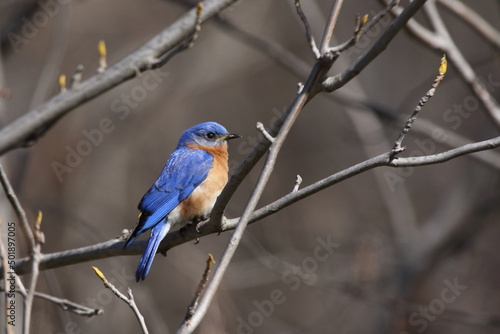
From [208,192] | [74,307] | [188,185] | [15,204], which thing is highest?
[15,204]

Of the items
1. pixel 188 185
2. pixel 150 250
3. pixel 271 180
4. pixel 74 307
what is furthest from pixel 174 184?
pixel 271 180

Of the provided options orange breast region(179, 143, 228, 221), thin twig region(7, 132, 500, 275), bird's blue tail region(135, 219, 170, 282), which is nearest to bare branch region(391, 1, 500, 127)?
orange breast region(179, 143, 228, 221)

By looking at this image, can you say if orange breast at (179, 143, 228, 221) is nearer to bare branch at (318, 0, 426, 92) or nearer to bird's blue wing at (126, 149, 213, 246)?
bird's blue wing at (126, 149, 213, 246)

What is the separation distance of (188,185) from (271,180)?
16.0ft

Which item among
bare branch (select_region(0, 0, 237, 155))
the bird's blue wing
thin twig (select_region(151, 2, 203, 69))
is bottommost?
the bird's blue wing

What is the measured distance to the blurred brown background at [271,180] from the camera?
7879 millimetres

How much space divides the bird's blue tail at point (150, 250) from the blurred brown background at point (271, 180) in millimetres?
2447

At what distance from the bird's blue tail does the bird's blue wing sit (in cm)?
6

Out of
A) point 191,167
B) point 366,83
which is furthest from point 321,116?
point 191,167

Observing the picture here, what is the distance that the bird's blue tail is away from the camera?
4094 millimetres

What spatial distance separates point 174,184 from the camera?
5055 mm

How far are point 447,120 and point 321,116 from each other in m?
2.04

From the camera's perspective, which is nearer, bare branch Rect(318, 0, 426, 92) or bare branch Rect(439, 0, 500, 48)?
bare branch Rect(318, 0, 426, 92)

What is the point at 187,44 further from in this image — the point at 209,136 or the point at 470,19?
the point at 470,19
